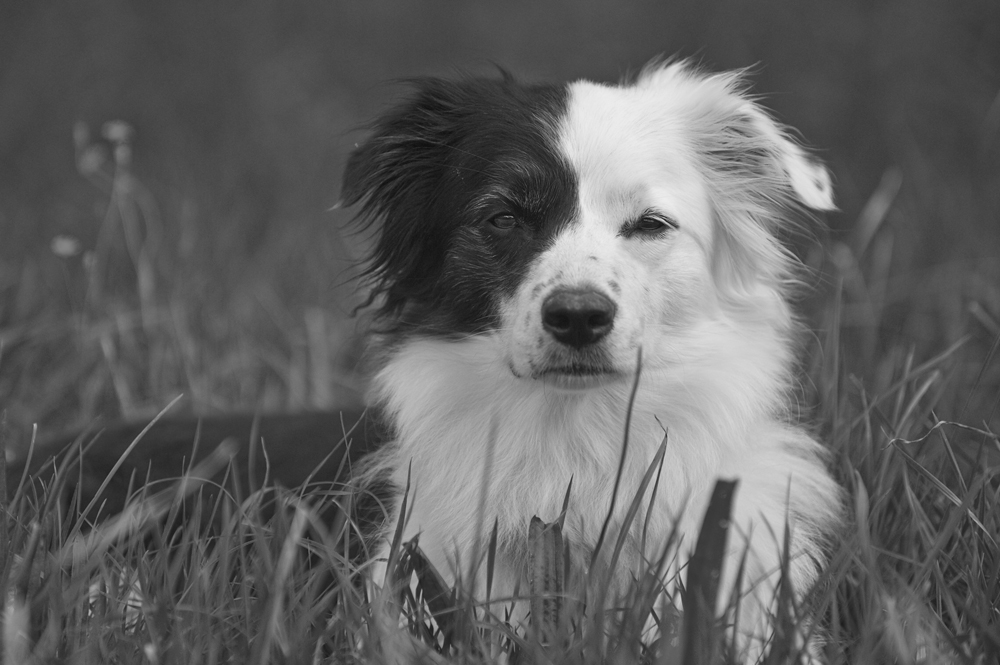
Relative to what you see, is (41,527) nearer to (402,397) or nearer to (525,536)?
(402,397)

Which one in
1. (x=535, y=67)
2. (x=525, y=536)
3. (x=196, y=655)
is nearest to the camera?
(x=196, y=655)

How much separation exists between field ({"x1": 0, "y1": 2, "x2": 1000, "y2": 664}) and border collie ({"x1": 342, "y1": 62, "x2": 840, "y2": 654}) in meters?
0.26

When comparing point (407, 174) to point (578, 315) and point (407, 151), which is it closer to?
point (407, 151)

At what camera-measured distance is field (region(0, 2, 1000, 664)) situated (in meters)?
2.02

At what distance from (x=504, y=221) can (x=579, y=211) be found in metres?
0.20

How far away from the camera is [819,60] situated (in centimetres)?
659

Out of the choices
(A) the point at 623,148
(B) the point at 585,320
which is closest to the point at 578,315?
(B) the point at 585,320

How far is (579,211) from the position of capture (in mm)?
2395

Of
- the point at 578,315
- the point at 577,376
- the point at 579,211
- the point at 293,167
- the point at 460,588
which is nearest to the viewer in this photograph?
the point at 460,588

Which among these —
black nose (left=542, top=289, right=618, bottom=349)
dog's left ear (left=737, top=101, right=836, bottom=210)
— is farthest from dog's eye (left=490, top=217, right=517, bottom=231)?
dog's left ear (left=737, top=101, right=836, bottom=210)

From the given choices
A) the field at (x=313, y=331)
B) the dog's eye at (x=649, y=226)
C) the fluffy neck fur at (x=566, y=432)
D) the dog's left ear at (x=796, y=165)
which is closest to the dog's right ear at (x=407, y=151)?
the field at (x=313, y=331)

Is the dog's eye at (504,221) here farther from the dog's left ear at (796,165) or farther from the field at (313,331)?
the dog's left ear at (796,165)

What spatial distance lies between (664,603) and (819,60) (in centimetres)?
554

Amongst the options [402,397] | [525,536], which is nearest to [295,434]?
[402,397]
